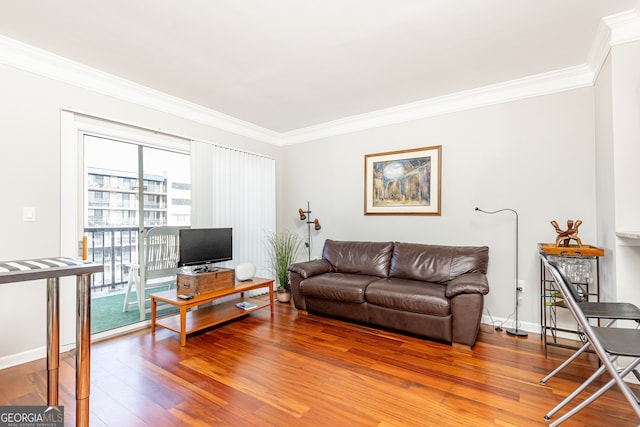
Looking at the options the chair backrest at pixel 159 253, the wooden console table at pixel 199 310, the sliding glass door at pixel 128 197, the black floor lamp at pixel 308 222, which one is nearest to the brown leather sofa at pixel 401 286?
the black floor lamp at pixel 308 222

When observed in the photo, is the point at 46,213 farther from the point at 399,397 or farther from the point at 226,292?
the point at 399,397

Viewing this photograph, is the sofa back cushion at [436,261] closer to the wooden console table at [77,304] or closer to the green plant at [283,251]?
the green plant at [283,251]

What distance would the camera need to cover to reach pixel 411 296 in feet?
9.49

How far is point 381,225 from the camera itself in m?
4.11

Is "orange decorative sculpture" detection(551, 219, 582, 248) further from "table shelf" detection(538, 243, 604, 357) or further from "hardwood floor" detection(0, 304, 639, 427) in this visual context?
"hardwood floor" detection(0, 304, 639, 427)

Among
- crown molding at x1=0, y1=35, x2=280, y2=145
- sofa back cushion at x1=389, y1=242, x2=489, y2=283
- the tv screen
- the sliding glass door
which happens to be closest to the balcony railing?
the sliding glass door

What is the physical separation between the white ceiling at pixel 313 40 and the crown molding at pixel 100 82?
3.3 inches

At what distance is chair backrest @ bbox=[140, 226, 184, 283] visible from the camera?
3.41 meters

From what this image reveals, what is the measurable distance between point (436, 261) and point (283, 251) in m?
2.10

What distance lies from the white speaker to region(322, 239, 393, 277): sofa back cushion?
101 centimetres

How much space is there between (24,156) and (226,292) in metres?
2.08

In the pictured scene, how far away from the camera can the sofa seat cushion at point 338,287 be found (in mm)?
3217

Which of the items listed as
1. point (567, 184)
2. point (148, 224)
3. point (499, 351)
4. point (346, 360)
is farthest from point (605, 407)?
point (148, 224)

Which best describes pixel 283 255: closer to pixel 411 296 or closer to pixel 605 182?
pixel 411 296
